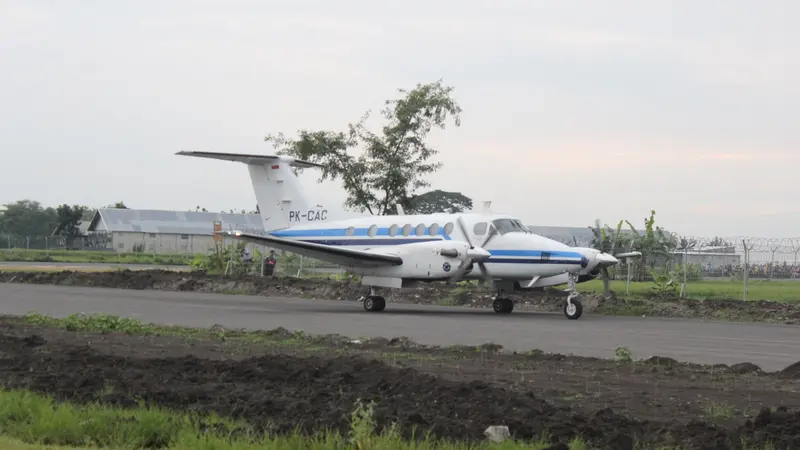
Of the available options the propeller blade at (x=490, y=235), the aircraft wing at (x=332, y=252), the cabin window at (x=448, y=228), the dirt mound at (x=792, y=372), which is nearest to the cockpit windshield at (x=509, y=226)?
the propeller blade at (x=490, y=235)

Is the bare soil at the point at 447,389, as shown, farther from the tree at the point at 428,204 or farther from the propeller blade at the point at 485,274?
the tree at the point at 428,204

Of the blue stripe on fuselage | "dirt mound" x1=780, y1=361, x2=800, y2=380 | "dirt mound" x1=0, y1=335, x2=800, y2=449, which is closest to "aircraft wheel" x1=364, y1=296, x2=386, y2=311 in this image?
the blue stripe on fuselage

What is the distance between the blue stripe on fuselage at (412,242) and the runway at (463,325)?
153cm

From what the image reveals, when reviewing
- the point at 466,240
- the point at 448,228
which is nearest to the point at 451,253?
the point at 466,240

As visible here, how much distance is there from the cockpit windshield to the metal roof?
2760 inches

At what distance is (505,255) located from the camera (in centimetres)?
2534

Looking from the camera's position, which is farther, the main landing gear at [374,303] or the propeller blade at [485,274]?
the main landing gear at [374,303]

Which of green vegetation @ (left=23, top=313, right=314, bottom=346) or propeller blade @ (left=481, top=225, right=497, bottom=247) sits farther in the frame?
propeller blade @ (left=481, top=225, right=497, bottom=247)

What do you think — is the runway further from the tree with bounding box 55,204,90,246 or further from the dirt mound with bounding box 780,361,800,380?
the tree with bounding box 55,204,90,246

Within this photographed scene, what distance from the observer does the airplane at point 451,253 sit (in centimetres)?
2458

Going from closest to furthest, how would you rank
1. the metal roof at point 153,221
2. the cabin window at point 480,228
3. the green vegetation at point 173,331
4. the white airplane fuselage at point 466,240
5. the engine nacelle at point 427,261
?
the green vegetation at point 173,331 → the white airplane fuselage at point 466,240 → the engine nacelle at point 427,261 → the cabin window at point 480,228 → the metal roof at point 153,221

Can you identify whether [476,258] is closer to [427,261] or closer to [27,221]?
[427,261]

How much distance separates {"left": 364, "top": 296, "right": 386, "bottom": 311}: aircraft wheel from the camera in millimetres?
25875

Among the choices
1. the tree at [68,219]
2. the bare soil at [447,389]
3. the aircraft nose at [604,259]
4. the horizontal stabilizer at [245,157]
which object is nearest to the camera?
the bare soil at [447,389]
